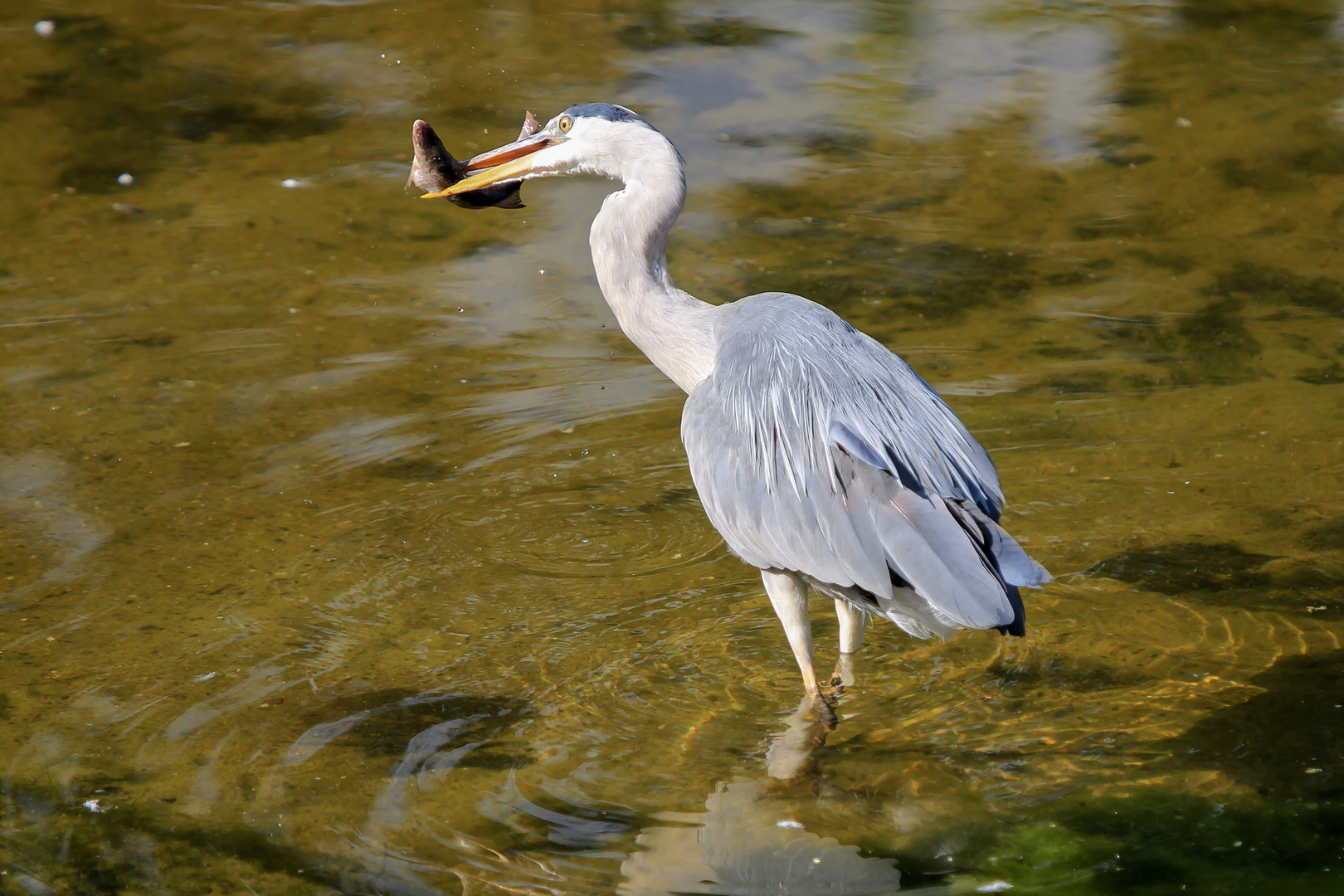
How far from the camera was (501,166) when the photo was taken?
16.8 ft

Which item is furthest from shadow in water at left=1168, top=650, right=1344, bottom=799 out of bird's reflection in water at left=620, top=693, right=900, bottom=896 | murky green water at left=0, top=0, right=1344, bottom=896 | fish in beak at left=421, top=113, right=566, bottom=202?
fish in beak at left=421, top=113, right=566, bottom=202

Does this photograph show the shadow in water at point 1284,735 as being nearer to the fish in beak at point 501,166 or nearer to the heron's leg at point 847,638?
the heron's leg at point 847,638

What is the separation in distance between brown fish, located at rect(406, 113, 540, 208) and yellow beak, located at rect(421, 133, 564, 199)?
0.04 metres

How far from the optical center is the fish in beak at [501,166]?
16.6ft

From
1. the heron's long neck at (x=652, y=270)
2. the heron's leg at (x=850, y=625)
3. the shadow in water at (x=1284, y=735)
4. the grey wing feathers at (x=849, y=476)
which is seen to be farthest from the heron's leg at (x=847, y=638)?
the shadow in water at (x=1284, y=735)

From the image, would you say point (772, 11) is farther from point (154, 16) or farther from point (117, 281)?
point (117, 281)

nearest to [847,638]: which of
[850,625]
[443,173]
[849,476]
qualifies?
[850,625]

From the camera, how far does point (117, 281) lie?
7.92 metres

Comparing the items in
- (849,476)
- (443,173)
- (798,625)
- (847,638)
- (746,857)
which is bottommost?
(746,857)

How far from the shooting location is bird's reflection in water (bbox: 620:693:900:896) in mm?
3799

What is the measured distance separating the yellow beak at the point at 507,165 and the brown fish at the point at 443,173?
40 millimetres

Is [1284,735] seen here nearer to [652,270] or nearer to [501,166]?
[652,270]

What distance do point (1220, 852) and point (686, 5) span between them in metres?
8.62

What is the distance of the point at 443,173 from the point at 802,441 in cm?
173
